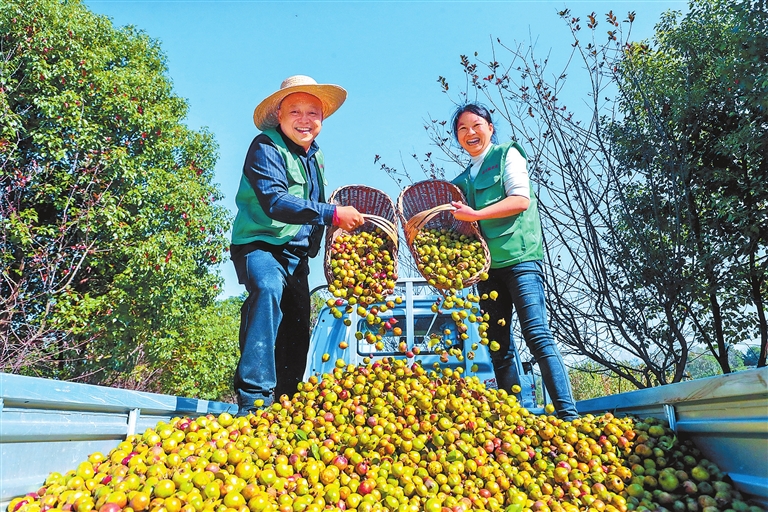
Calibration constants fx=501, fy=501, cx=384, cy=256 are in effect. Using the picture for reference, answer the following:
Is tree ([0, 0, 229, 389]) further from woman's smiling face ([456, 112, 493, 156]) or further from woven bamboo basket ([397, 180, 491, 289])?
woman's smiling face ([456, 112, 493, 156])

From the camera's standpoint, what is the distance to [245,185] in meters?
2.82

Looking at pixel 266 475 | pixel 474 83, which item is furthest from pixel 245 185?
pixel 474 83

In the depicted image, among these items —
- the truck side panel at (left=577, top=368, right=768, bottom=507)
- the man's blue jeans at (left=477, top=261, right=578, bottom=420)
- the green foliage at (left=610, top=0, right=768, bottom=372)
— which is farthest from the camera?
the green foliage at (left=610, top=0, right=768, bottom=372)

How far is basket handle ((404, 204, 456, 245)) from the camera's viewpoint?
9.21 feet

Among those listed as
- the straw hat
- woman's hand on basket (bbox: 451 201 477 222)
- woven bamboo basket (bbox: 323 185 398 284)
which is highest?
the straw hat

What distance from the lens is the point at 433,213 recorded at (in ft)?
9.21

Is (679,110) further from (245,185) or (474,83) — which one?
(245,185)

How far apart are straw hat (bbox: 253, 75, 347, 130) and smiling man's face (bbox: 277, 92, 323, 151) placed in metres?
0.04

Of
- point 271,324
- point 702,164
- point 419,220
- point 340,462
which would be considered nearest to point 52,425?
point 340,462

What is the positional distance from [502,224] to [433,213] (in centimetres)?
44

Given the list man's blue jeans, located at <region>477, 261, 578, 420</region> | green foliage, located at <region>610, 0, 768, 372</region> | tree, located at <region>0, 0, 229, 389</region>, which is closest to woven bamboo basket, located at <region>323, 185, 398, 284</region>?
man's blue jeans, located at <region>477, 261, 578, 420</region>

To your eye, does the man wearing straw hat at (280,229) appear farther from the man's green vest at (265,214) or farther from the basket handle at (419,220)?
the basket handle at (419,220)

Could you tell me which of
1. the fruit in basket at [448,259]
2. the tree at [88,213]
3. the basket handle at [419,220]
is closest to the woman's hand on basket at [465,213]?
the basket handle at [419,220]

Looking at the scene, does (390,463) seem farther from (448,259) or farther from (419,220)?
(419,220)
